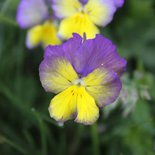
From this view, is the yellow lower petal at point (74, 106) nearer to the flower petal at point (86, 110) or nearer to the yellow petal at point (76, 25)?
the flower petal at point (86, 110)

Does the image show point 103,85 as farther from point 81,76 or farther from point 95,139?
point 95,139

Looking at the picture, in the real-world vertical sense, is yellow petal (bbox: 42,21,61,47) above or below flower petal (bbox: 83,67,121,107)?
below

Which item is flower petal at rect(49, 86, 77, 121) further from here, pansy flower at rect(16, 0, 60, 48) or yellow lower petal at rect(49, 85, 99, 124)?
pansy flower at rect(16, 0, 60, 48)

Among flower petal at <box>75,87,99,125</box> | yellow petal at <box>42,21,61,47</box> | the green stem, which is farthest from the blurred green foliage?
flower petal at <box>75,87,99,125</box>

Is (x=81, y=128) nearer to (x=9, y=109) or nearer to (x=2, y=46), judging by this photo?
(x=9, y=109)

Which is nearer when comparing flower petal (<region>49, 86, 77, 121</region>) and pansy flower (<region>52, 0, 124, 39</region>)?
flower petal (<region>49, 86, 77, 121</region>)

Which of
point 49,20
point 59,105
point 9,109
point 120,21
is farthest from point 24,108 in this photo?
point 120,21

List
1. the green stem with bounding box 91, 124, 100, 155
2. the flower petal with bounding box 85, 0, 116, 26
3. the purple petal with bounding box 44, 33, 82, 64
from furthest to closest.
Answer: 1. the green stem with bounding box 91, 124, 100, 155
2. the flower petal with bounding box 85, 0, 116, 26
3. the purple petal with bounding box 44, 33, 82, 64

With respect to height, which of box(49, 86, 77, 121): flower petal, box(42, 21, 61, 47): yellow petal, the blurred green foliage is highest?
box(49, 86, 77, 121): flower petal
